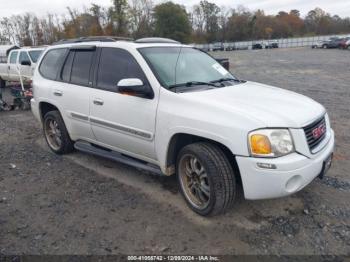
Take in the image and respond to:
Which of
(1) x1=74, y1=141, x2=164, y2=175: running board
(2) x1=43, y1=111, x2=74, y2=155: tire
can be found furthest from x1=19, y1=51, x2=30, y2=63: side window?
(1) x1=74, y1=141, x2=164, y2=175: running board

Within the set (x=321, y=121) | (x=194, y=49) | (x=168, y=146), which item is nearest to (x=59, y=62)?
(x=194, y=49)

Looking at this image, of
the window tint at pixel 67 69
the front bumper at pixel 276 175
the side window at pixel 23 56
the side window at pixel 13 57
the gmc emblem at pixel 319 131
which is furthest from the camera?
the side window at pixel 13 57

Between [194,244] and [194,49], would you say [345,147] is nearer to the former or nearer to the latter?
[194,49]

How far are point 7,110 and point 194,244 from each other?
9073mm

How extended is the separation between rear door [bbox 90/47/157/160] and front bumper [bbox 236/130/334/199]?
1.20m

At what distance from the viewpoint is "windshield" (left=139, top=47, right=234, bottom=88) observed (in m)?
3.73

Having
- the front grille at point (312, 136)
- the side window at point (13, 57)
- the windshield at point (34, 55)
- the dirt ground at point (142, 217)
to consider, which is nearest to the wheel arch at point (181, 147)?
the dirt ground at point (142, 217)

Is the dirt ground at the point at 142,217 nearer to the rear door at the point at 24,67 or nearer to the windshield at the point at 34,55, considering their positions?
the rear door at the point at 24,67

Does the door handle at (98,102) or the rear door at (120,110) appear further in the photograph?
the door handle at (98,102)

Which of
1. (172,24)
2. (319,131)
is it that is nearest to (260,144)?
(319,131)

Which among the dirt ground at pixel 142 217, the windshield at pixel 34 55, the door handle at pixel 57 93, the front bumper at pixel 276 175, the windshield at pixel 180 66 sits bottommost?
the dirt ground at pixel 142 217

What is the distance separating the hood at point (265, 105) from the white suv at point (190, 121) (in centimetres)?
1

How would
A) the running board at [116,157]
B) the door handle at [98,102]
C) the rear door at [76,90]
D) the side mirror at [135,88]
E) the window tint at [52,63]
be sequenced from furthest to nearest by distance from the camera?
the window tint at [52,63] < the rear door at [76,90] < the door handle at [98,102] < the running board at [116,157] < the side mirror at [135,88]

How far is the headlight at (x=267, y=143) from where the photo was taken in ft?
9.43
